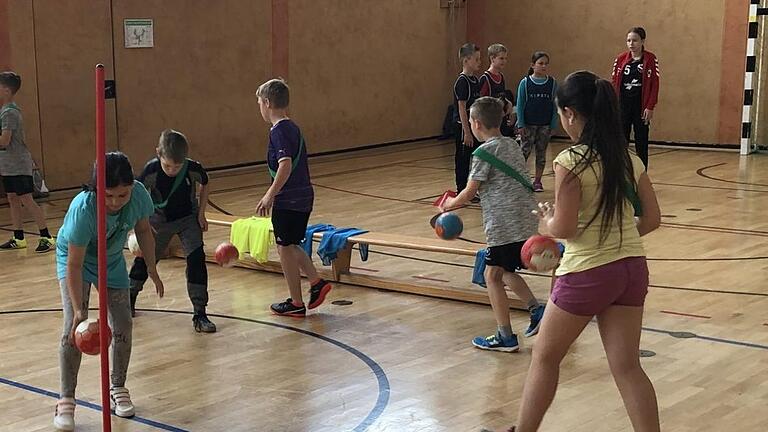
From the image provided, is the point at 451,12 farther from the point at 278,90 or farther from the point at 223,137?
the point at 278,90

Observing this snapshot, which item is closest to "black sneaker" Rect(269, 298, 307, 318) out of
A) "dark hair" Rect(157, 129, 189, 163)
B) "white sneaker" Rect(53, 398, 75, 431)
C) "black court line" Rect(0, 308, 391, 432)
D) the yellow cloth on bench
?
"black court line" Rect(0, 308, 391, 432)

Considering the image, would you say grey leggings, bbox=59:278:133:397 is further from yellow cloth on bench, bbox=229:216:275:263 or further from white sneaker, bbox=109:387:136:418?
yellow cloth on bench, bbox=229:216:275:263

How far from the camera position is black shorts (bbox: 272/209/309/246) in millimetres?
6316

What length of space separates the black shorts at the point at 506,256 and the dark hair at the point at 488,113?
623 mm

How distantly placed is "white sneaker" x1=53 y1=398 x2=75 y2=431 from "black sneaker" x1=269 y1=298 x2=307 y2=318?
2041mm

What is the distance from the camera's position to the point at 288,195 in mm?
6273

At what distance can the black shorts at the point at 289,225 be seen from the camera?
632 centimetres

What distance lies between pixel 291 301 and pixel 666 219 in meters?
4.63

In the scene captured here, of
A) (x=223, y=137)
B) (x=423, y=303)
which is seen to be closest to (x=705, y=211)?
(x=423, y=303)

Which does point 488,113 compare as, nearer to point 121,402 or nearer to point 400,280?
point 400,280

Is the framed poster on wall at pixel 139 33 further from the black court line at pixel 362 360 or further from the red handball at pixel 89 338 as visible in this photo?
the red handball at pixel 89 338

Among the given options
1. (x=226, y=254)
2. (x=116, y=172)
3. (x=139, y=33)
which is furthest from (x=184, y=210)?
(x=139, y=33)

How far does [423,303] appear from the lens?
685 cm

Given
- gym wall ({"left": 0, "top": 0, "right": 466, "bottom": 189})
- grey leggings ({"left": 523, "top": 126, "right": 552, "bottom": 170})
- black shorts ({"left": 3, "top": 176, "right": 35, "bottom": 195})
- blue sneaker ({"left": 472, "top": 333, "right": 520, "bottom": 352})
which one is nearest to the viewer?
blue sneaker ({"left": 472, "top": 333, "right": 520, "bottom": 352})
